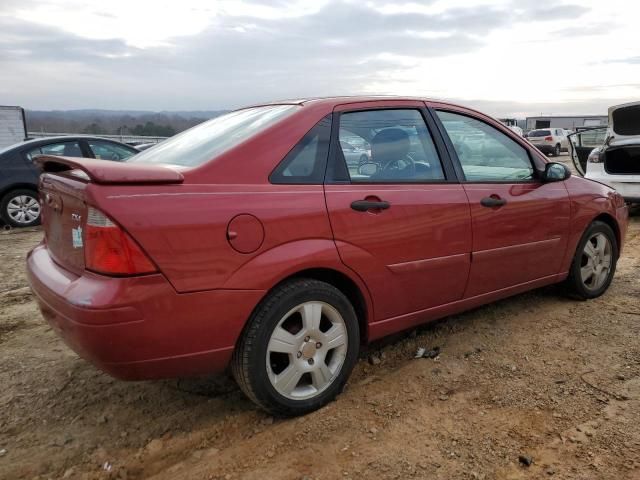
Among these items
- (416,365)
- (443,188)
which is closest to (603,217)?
(443,188)

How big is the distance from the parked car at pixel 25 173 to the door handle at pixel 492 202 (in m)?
7.35

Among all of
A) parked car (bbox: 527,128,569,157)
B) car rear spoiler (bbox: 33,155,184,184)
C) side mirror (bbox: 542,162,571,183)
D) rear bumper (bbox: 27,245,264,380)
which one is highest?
car rear spoiler (bbox: 33,155,184,184)

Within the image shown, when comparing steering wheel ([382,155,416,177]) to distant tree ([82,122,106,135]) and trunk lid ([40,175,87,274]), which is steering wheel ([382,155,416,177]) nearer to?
trunk lid ([40,175,87,274])

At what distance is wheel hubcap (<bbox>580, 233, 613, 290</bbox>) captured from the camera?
4.26m

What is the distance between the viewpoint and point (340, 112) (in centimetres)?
289

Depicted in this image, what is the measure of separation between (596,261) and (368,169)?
100 inches

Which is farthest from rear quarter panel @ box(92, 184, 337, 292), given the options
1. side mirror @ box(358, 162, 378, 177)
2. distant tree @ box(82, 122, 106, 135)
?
distant tree @ box(82, 122, 106, 135)

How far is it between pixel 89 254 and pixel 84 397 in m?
1.16

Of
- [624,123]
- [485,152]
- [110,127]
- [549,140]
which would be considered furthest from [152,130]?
[485,152]

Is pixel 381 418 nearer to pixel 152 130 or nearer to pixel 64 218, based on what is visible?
pixel 64 218

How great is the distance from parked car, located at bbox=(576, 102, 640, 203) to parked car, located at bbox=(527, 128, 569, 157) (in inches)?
867

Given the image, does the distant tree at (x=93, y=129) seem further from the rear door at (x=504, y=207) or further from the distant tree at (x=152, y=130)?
the rear door at (x=504, y=207)

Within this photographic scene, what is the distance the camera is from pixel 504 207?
3439mm

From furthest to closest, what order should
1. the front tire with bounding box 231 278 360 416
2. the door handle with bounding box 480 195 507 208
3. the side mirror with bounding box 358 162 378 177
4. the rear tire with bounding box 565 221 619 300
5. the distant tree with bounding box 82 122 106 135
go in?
the distant tree with bounding box 82 122 106 135
the rear tire with bounding box 565 221 619 300
the door handle with bounding box 480 195 507 208
the side mirror with bounding box 358 162 378 177
the front tire with bounding box 231 278 360 416
